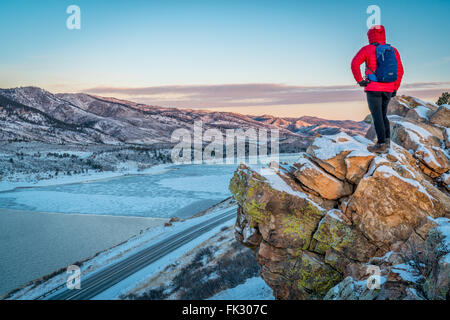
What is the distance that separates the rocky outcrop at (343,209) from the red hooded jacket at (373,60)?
1.89m

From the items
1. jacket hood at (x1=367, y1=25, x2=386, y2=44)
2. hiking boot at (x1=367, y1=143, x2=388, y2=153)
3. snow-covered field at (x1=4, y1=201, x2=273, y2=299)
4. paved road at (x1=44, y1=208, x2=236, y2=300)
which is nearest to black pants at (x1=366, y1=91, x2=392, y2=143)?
hiking boot at (x1=367, y1=143, x2=388, y2=153)

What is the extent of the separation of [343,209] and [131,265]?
18.3m

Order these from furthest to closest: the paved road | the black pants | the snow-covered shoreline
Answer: the snow-covered shoreline → the paved road → the black pants

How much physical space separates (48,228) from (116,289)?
62.0 feet

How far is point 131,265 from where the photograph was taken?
70.1 feet

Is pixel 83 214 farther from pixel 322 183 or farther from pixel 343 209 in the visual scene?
pixel 343 209

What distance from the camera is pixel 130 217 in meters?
37.1

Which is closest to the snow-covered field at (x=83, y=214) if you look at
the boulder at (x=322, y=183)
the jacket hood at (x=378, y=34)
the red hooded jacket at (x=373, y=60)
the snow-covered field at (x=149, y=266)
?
the snow-covered field at (x=149, y=266)

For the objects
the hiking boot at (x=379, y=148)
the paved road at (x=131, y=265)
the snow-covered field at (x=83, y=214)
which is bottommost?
the snow-covered field at (x=83, y=214)

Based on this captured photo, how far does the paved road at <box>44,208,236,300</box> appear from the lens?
58.7 ft

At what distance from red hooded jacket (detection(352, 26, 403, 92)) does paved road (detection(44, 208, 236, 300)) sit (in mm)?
18163

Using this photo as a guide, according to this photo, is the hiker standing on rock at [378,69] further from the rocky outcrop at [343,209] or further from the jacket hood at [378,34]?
the rocky outcrop at [343,209]

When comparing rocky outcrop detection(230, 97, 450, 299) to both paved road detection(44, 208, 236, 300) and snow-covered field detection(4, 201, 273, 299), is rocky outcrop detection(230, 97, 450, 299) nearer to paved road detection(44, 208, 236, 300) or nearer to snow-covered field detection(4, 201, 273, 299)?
snow-covered field detection(4, 201, 273, 299)

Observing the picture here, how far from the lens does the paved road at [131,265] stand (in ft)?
58.7
